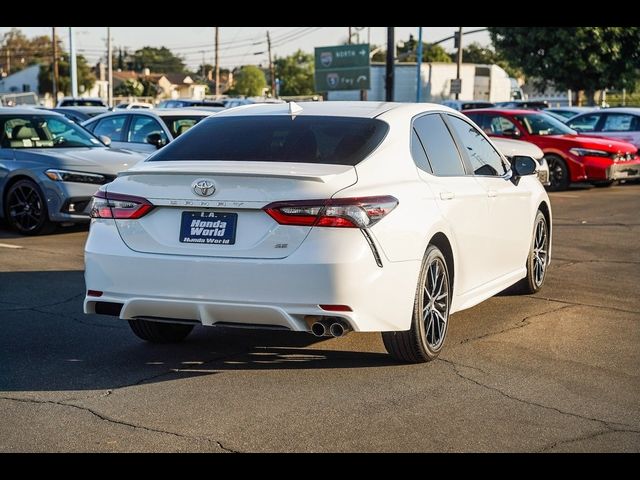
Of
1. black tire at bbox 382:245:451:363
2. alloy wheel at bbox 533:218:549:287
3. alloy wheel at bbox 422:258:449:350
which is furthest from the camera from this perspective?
alloy wheel at bbox 533:218:549:287

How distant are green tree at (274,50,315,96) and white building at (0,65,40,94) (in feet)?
92.4

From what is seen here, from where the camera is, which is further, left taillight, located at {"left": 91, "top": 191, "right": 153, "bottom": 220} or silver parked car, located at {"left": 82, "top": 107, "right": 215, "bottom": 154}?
silver parked car, located at {"left": 82, "top": 107, "right": 215, "bottom": 154}

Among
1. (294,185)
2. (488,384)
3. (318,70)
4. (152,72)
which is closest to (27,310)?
(294,185)

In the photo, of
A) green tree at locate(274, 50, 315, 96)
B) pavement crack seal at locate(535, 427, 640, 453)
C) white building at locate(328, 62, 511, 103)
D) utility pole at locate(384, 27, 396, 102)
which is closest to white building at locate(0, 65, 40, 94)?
green tree at locate(274, 50, 315, 96)

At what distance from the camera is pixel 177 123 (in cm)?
1684

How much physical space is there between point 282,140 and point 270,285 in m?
1.15

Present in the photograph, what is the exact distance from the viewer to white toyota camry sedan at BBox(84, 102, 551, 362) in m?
5.96

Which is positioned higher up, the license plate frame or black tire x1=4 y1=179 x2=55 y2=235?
the license plate frame

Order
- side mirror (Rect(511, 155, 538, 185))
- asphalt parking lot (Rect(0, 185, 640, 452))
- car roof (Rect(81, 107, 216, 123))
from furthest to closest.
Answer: car roof (Rect(81, 107, 216, 123)) < side mirror (Rect(511, 155, 538, 185)) < asphalt parking lot (Rect(0, 185, 640, 452))

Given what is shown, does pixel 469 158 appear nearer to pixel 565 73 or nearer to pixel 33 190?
pixel 33 190

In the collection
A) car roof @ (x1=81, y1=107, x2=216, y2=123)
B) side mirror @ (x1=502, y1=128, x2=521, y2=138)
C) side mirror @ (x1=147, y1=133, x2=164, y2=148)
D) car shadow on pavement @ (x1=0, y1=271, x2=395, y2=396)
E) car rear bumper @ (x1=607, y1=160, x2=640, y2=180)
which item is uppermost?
car roof @ (x1=81, y1=107, x2=216, y2=123)

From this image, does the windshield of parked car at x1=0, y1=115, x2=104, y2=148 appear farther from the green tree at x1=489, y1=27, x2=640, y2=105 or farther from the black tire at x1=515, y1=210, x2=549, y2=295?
the green tree at x1=489, y1=27, x2=640, y2=105

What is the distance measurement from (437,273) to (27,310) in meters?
3.41

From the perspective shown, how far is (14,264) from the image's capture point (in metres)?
10.8
